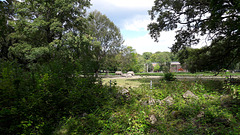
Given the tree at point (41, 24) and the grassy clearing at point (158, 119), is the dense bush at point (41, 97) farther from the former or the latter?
the tree at point (41, 24)

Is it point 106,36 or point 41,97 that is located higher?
point 106,36

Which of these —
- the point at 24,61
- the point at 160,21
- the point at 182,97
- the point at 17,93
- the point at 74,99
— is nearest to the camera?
the point at 17,93

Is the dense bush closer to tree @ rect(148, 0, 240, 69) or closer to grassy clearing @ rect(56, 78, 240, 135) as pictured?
grassy clearing @ rect(56, 78, 240, 135)

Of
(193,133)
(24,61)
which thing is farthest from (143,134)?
(24,61)

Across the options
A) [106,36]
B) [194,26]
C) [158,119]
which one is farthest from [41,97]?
[106,36]

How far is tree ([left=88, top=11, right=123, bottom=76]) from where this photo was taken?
27.8m

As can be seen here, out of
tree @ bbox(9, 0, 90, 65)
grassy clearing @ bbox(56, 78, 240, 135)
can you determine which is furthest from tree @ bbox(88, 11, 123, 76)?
grassy clearing @ bbox(56, 78, 240, 135)

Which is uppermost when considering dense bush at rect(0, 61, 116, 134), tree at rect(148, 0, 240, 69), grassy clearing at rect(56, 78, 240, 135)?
tree at rect(148, 0, 240, 69)

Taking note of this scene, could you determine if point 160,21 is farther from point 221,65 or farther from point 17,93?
point 17,93

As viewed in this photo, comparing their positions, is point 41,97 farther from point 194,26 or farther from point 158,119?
point 194,26

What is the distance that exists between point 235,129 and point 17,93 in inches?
189

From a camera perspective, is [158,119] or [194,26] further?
[194,26]

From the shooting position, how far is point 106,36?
1112 inches

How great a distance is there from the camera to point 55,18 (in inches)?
663
